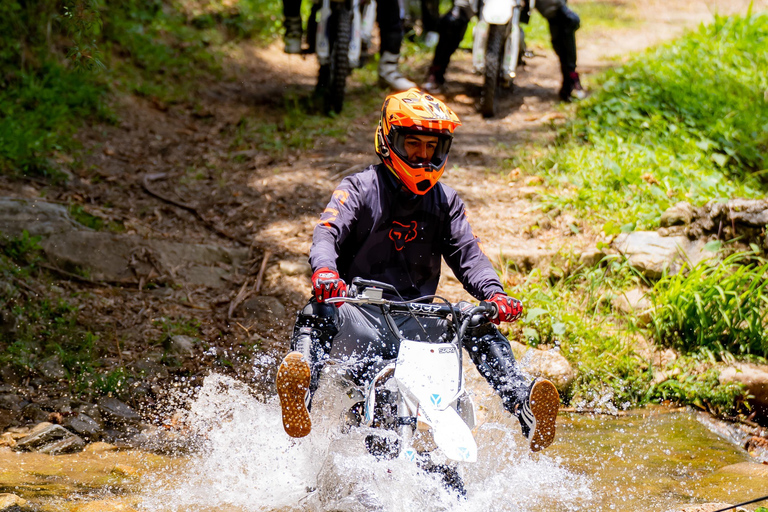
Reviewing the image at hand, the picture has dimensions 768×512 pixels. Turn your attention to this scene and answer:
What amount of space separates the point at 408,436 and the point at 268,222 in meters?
3.65

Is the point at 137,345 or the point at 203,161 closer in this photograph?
the point at 137,345

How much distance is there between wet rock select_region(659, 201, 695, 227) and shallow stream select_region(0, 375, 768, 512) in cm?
187

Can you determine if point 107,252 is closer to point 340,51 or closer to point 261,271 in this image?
point 261,271

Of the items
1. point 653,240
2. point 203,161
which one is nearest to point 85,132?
point 203,161

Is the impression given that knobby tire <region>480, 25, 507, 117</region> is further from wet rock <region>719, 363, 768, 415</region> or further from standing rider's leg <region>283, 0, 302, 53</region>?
wet rock <region>719, 363, 768, 415</region>

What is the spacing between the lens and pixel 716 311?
4.85 m

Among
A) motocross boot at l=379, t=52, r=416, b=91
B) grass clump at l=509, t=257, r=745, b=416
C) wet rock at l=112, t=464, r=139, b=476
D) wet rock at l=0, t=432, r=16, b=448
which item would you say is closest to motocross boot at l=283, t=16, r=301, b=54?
motocross boot at l=379, t=52, r=416, b=91

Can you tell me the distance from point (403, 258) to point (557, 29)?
18.7ft

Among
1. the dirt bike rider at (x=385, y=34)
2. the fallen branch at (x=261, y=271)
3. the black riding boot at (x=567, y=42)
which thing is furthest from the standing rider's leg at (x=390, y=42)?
the fallen branch at (x=261, y=271)

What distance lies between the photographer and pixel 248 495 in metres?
3.22

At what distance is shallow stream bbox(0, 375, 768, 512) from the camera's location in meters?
2.98

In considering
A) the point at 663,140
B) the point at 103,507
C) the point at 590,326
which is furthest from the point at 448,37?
the point at 103,507

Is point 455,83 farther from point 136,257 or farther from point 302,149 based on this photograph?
point 136,257

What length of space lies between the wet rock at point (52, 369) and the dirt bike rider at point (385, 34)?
516 centimetres
